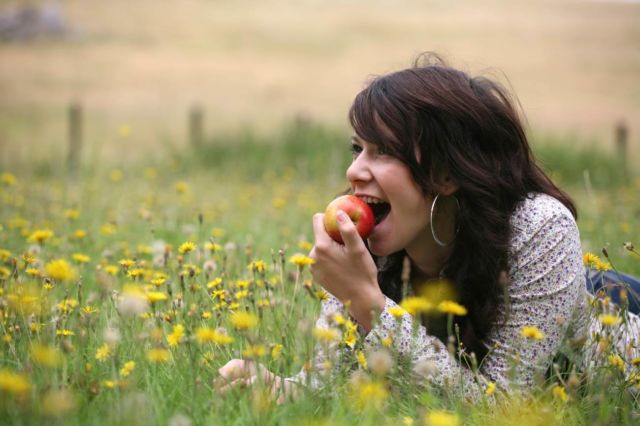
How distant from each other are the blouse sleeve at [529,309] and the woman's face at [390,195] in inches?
9.5

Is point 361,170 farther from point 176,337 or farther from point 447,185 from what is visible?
point 176,337

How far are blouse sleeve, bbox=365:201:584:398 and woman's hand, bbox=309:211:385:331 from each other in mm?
74

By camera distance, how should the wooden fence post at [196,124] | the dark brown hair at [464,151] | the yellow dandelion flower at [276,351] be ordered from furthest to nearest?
the wooden fence post at [196,124] → the dark brown hair at [464,151] → the yellow dandelion flower at [276,351]

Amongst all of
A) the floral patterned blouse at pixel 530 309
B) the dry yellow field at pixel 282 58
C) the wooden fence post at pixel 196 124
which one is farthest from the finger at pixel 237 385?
the dry yellow field at pixel 282 58

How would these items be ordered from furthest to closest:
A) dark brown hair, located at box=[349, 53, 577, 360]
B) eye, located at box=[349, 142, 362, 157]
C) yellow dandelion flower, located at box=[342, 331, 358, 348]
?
eye, located at box=[349, 142, 362, 157], dark brown hair, located at box=[349, 53, 577, 360], yellow dandelion flower, located at box=[342, 331, 358, 348]

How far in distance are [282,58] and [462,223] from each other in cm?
3541

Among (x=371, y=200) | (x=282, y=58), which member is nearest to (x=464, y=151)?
(x=371, y=200)

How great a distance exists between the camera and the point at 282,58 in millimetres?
36875

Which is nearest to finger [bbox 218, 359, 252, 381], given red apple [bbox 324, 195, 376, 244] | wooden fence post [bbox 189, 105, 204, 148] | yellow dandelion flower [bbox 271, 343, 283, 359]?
yellow dandelion flower [bbox 271, 343, 283, 359]

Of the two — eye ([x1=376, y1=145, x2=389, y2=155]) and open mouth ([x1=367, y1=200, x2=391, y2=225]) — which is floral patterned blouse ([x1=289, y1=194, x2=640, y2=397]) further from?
eye ([x1=376, y1=145, x2=389, y2=155])

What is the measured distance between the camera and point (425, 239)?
2.54m

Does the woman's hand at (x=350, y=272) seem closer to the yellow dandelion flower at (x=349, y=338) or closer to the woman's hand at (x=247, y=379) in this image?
the yellow dandelion flower at (x=349, y=338)

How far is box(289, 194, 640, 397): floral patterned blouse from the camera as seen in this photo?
7.16 feet

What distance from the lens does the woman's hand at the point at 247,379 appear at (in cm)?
175
